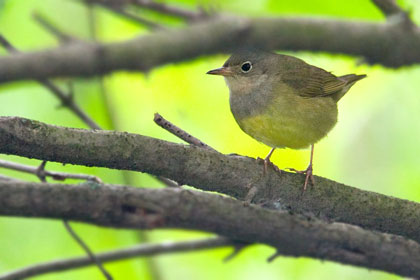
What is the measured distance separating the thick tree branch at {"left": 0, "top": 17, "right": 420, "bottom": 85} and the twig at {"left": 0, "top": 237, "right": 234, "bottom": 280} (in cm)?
136

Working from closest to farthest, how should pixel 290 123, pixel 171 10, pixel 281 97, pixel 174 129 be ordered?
pixel 174 129 < pixel 171 10 < pixel 290 123 < pixel 281 97

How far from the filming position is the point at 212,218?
3.75 m

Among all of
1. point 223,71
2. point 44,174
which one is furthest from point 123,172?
point 44,174

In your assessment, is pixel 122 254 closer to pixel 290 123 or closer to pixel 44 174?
pixel 44 174

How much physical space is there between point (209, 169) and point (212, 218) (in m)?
0.50

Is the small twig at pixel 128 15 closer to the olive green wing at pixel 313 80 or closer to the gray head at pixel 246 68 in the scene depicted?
the gray head at pixel 246 68

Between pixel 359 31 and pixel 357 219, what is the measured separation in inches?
62.8

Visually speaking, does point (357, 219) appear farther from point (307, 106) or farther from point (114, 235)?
point (114, 235)

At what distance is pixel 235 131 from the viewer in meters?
6.81

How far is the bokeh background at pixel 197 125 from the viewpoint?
6.20 metres

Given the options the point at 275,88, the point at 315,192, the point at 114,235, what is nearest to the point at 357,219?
the point at 315,192

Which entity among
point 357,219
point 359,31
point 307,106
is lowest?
point 357,219

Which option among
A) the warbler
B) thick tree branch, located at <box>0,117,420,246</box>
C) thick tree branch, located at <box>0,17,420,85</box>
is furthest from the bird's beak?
thick tree branch, located at <box>0,117,420,246</box>

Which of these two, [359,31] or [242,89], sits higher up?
[359,31]
